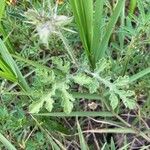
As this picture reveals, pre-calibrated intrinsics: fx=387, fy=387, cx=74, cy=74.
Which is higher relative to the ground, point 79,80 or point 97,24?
point 97,24

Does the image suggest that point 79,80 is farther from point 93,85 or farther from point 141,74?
point 141,74

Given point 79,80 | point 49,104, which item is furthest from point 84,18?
point 49,104

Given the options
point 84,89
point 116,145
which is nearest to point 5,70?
point 84,89

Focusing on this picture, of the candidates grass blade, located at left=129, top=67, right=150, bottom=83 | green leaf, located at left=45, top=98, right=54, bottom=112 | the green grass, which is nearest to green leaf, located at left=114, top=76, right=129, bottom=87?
the green grass

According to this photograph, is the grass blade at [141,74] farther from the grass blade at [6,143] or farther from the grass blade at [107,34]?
the grass blade at [6,143]

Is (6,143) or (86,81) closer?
(86,81)

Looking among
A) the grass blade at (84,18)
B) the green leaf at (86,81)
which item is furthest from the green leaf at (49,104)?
the grass blade at (84,18)

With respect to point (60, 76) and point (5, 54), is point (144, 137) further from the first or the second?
point (5, 54)

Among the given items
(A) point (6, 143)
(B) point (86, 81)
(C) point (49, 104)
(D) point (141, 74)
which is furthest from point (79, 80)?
(A) point (6, 143)

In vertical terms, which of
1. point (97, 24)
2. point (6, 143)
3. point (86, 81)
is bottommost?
point (6, 143)

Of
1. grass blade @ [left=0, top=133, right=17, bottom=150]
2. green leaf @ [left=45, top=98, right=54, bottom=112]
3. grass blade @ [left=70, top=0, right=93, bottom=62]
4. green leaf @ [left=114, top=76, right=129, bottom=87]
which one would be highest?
grass blade @ [left=70, top=0, right=93, bottom=62]

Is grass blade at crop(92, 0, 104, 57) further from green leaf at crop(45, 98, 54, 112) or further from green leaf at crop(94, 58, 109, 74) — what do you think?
green leaf at crop(45, 98, 54, 112)

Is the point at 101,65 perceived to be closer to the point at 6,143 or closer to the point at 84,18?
the point at 84,18
